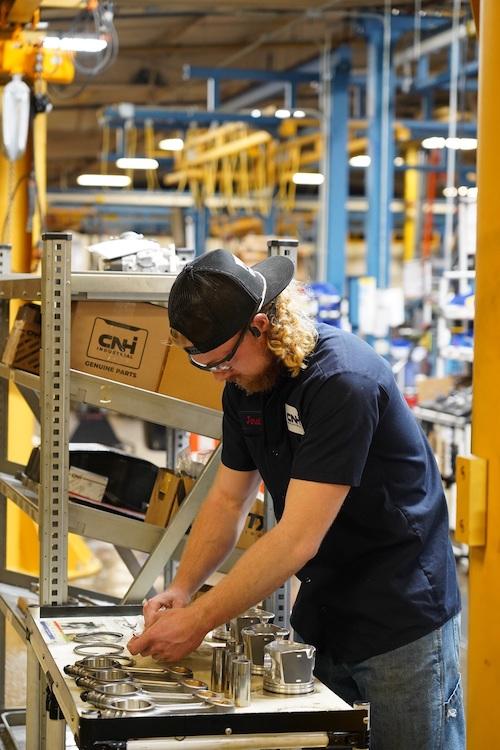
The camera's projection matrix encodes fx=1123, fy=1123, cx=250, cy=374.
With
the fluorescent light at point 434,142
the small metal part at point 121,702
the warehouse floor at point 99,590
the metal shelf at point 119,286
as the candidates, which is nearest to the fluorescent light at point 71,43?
the warehouse floor at point 99,590

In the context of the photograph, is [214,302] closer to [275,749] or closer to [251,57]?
[275,749]

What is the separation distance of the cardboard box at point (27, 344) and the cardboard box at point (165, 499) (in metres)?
0.60

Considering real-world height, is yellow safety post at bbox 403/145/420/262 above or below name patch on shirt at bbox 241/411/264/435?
above

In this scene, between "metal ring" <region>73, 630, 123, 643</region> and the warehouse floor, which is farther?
the warehouse floor

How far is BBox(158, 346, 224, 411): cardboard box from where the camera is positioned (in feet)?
11.0

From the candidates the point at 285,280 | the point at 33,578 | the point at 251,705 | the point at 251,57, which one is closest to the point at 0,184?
the point at 33,578

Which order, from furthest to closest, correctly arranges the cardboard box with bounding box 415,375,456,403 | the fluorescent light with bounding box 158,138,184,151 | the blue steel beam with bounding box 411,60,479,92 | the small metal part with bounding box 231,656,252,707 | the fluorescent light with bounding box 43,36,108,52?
the fluorescent light with bounding box 158,138,184,151, the blue steel beam with bounding box 411,60,479,92, the cardboard box with bounding box 415,375,456,403, the fluorescent light with bounding box 43,36,108,52, the small metal part with bounding box 231,656,252,707

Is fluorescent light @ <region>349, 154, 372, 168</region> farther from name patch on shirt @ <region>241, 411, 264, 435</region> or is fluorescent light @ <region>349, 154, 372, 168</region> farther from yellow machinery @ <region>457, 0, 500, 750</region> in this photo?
yellow machinery @ <region>457, 0, 500, 750</region>

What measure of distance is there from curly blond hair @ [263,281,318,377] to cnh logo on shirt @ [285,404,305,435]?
3.2 inches

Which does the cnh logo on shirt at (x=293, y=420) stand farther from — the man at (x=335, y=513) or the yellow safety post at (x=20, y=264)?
the yellow safety post at (x=20, y=264)

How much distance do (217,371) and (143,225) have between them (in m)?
20.7

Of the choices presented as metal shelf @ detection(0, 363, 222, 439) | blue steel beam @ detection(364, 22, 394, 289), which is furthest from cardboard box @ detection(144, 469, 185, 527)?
blue steel beam @ detection(364, 22, 394, 289)

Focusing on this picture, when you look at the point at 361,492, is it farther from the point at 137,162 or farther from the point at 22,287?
the point at 137,162

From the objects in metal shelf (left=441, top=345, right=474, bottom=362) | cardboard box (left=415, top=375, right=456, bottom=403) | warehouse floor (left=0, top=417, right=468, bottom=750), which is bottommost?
warehouse floor (left=0, top=417, right=468, bottom=750)
